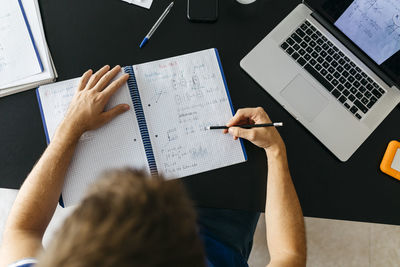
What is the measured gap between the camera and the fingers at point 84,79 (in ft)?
2.72

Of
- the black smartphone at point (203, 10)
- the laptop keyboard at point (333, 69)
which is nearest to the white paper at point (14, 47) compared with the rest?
the black smartphone at point (203, 10)

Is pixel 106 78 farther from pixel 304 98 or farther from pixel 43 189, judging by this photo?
pixel 304 98

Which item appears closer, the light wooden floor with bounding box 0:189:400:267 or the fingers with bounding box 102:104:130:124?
the fingers with bounding box 102:104:130:124

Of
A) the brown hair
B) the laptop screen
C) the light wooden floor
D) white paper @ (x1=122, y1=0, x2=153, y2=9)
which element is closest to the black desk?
white paper @ (x1=122, y1=0, x2=153, y2=9)

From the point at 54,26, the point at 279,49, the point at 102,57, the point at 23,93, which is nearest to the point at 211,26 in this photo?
the point at 279,49

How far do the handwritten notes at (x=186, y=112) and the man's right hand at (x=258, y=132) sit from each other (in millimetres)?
38

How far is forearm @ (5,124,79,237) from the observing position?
735mm

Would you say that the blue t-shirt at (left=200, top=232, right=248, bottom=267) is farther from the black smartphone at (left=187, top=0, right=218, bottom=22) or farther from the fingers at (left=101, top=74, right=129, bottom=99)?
the black smartphone at (left=187, top=0, right=218, bottom=22)

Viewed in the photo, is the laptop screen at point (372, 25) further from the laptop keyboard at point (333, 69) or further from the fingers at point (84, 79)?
the fingers at point (84, 79)

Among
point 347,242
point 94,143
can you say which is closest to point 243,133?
point 94,143

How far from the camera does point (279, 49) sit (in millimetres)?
884

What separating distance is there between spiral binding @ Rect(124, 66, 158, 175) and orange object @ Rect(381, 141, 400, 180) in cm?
61

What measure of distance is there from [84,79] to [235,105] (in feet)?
1.34

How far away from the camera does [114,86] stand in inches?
32.2
